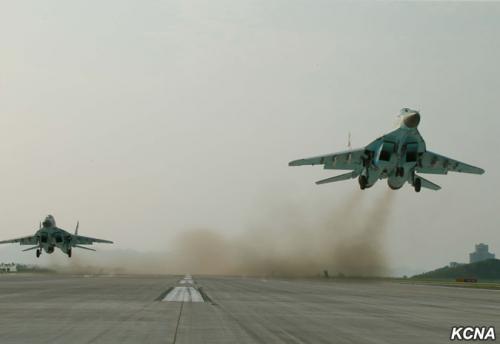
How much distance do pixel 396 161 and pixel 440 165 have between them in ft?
20.6

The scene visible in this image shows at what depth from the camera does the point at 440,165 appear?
5281 cm

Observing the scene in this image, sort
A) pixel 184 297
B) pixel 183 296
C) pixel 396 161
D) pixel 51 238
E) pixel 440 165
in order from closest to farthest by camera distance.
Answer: pixel 184 297, pixel 183 296, pixel 396 161, pixel 440 165, pixel 51 238

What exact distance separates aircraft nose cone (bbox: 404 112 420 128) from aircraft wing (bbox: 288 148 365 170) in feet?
14.9

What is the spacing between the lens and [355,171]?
175ft

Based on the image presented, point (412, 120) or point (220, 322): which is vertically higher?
point (412, 120)

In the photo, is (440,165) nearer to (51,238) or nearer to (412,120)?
(412,120)

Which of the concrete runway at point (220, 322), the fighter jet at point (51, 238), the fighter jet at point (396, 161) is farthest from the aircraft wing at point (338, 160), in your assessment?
the fighter jet at point (51, 238)

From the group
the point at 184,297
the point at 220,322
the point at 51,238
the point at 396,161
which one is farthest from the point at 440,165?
the point at 51,238

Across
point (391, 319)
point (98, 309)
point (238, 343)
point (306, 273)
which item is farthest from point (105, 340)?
point (306, 273)

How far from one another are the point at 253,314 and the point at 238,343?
27.6ft

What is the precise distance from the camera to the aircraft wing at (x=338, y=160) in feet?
165

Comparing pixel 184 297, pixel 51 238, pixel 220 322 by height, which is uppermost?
pixel 51 238

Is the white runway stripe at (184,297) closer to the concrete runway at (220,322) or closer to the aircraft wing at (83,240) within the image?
the concrete runway at (220,322)

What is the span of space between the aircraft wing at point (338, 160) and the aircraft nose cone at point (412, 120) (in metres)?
4.56
